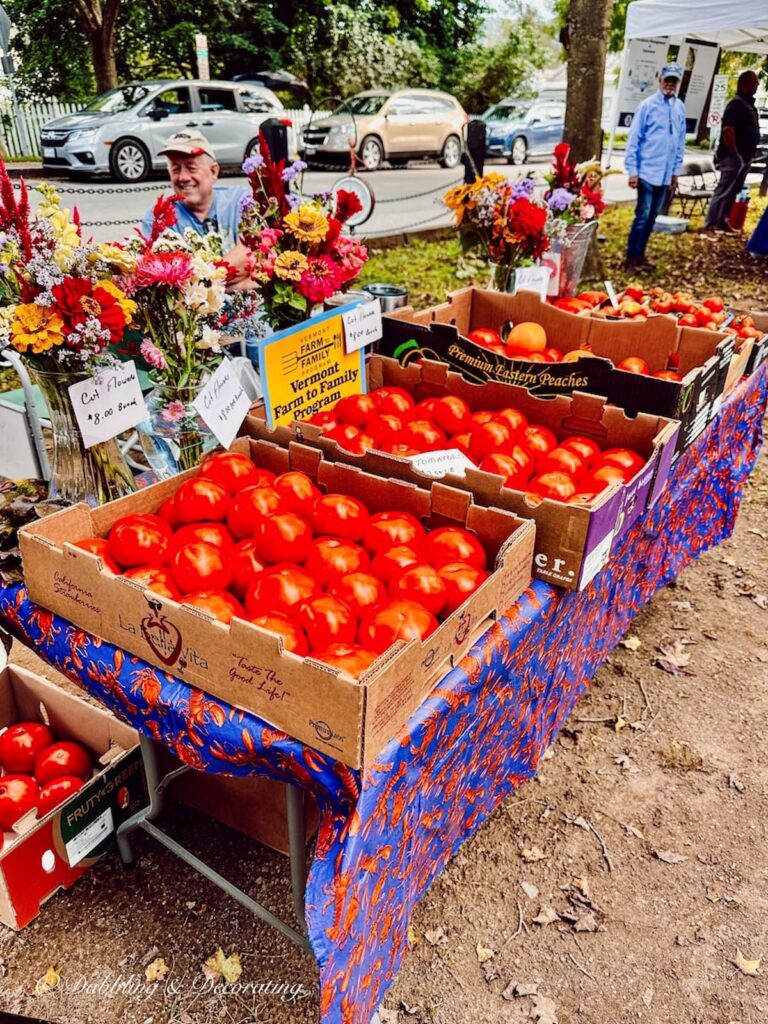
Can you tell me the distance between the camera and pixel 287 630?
1.49m

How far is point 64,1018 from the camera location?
192 centimetres

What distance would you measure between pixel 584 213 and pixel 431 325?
5.04 feet

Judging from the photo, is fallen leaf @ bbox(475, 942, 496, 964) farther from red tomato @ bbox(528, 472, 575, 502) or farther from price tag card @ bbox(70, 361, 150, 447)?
price tag card @ bbox(70, 361, 150, 447)

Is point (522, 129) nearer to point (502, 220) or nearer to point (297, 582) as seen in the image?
point (502, 220)

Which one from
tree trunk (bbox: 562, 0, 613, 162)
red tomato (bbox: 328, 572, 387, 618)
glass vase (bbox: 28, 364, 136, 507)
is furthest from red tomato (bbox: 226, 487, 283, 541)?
tree trunk (bbox: 562, 0, 613, 162)

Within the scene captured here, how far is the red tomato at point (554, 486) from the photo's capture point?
6.75ft

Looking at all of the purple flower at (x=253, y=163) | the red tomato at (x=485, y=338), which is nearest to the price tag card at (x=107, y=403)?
the purple flower at (x=253, y=163)

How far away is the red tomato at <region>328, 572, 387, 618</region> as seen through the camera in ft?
5.32

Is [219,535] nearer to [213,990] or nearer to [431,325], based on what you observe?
[213,990]

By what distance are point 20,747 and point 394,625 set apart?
1.41m

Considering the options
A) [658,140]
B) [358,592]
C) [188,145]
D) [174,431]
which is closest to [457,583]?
[358,592]

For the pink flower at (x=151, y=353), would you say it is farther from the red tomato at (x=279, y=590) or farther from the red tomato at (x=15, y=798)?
the red tomato at (x=15, y=798)

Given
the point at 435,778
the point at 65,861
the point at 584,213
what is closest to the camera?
the point at 435,778

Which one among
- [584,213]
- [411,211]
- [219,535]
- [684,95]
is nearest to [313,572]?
[219,535]
